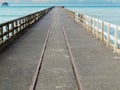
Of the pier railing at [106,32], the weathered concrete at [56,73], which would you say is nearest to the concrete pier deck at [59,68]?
the weathered concrete at [56,73]

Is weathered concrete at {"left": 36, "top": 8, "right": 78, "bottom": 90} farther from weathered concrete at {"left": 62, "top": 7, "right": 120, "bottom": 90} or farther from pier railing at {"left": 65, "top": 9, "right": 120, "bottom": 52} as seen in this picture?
pier railing at {"left": 65, "top": 9, "right": 120, "bottom": 52}

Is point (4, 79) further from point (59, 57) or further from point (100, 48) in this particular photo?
point (100, 48)

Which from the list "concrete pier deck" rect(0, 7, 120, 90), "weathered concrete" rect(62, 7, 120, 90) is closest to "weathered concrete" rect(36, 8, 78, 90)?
"concrete pier deck" rect(0, 7, 120, 90)

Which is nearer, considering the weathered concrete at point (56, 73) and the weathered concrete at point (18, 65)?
the weathered concrete at point (56, 73)

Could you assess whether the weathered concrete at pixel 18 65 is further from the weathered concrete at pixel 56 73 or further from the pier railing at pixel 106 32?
the pier railing at pixel 106 32

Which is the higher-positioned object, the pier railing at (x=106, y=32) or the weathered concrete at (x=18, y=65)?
the pier railing at (x=106, y=32)

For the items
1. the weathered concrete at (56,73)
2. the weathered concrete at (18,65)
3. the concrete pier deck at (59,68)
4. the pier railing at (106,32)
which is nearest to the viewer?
the weathered concrete at (56,73)

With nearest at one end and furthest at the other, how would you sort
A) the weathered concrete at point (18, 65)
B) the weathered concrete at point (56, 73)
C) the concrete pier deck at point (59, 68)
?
1. the weathered concrete at point (56, 73)
2. the concrete pier deck at point (59, 68)
3. the weathered concrete at point (18, 65)

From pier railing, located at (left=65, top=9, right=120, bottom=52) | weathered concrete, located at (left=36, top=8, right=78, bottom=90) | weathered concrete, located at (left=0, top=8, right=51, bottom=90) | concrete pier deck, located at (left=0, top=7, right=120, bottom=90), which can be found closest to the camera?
weathered concrete, located at (left=36, top=8, right=78, bottom=90)

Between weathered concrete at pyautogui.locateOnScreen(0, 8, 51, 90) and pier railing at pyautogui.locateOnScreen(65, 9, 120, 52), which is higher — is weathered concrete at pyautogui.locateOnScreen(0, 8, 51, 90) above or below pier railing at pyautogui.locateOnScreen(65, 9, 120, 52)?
below

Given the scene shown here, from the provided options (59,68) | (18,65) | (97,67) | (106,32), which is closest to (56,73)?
(59,68)

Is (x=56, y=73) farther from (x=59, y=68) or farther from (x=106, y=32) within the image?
(x=106, y=32)

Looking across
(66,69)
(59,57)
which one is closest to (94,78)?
(66,69)

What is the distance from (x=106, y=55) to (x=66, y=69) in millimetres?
3388
